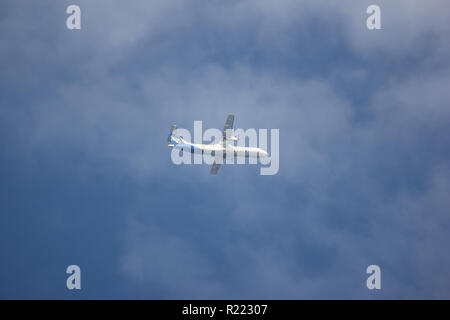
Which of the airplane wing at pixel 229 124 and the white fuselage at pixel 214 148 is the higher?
the airplane wing at pixel 229 124

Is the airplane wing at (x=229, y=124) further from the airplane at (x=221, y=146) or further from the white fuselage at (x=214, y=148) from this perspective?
the white fuselage at (x=214, y=148)

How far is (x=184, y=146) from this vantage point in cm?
9294

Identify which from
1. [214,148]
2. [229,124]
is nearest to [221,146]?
[214,148]

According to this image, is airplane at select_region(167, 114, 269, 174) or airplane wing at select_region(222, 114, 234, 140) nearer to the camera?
airplane wing at select_region(222, 114, 234, 140)

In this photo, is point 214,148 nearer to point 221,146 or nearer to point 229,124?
point 221,146

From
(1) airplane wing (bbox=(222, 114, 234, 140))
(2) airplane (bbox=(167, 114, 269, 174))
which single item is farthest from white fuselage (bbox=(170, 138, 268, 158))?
(1) airplane wing (bbox=(222, 114, 234, 140))

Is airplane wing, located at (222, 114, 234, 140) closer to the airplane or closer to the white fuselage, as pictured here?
the airplane

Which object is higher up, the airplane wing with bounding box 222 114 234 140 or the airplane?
the airplane wing with bounding box 222 114 234 140

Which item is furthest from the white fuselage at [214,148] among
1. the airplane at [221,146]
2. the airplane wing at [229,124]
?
the airplane wing at [229,124]
